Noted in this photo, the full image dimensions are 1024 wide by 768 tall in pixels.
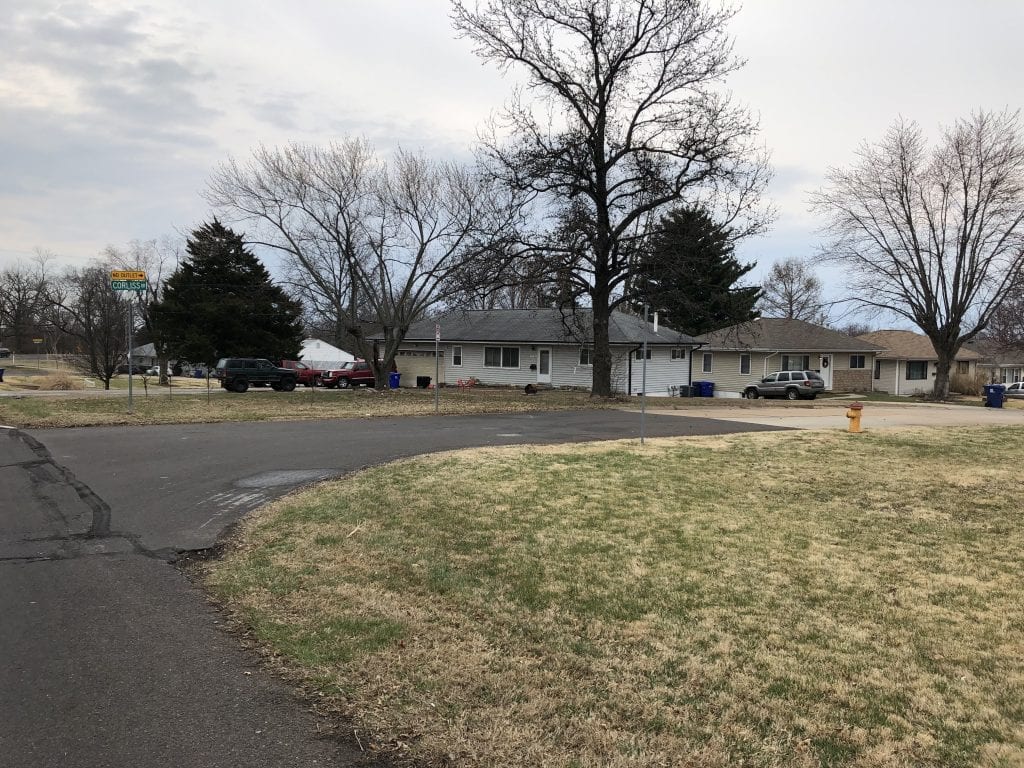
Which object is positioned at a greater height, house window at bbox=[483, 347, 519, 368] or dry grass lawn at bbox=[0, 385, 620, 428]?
house window at bbox=[483, 347, 519, 368]

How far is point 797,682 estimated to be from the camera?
3.85 meters

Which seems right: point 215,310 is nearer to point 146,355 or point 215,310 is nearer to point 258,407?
point 258,407

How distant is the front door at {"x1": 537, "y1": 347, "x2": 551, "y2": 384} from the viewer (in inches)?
1487

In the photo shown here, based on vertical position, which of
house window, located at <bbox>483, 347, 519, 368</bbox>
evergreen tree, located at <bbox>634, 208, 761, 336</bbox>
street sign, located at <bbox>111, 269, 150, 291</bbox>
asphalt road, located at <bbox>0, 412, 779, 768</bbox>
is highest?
evergreen tree, located at <bbox>634, 208, 761, 336</bbox>

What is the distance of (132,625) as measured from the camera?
4.61 meters

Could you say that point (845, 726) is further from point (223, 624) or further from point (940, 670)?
point (223, 624)

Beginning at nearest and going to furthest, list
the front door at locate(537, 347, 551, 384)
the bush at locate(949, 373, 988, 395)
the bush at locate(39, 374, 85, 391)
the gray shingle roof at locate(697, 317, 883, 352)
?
the bush at locate(39, 374, 85, 391) → the front door at locate(537, 347, 551, 384) → the gray shingle roof at locate(697, 317, 883, 352) → the bush at locate(949, 373, 988, 395)

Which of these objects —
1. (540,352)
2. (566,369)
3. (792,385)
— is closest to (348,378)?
(540,352)

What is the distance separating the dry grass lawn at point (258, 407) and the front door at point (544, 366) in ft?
29.3

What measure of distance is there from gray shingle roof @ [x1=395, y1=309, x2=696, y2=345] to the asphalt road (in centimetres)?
2570

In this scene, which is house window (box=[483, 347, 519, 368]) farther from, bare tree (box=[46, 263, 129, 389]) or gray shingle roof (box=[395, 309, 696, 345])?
bare tree (box=[46, 263, 129, 389])

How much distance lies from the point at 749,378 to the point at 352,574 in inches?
1596

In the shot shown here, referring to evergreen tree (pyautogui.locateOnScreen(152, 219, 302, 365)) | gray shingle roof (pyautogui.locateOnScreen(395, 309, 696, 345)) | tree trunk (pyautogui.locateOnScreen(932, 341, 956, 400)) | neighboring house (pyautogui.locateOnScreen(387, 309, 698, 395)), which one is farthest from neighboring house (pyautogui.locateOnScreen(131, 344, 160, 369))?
tree trunk (pyautogui.locateOnScreen(932, 341, 956, 400))

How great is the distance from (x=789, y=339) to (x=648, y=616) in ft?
139
